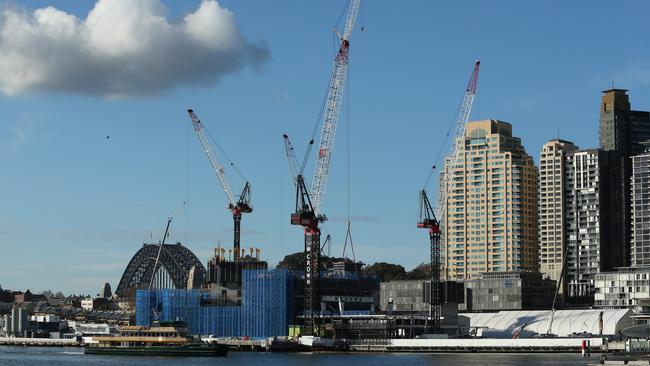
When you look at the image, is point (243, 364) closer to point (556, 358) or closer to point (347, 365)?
point (347, 365)

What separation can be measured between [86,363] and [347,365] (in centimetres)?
4236

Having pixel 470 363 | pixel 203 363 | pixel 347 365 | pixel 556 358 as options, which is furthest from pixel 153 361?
pixel 556 358

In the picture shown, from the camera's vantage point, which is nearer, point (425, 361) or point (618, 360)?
point (618, 360)

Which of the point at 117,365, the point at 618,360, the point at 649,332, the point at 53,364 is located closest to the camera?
the point at 618,360

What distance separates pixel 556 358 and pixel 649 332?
44877mm

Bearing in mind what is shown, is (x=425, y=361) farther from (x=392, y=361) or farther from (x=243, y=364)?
(x=243, y=364)

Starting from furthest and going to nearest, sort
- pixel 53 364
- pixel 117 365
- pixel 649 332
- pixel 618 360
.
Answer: pixel 53 364
pixel 117 365
pixel 649 332
pixel 618 360

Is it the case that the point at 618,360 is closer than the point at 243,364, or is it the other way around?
the point at 618,360

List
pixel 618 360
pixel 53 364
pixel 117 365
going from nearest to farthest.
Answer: pixel 618 360 → pixel 117 365 → pixel 53 364

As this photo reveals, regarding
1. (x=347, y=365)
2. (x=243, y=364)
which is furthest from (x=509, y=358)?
(x=243, y=364)

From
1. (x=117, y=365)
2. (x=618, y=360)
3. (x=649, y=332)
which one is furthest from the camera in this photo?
(x=117, y=365)

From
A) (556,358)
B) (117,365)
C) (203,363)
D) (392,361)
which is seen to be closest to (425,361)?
(392,361)

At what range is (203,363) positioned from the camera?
181 meters

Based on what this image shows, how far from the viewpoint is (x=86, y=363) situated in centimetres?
19050
